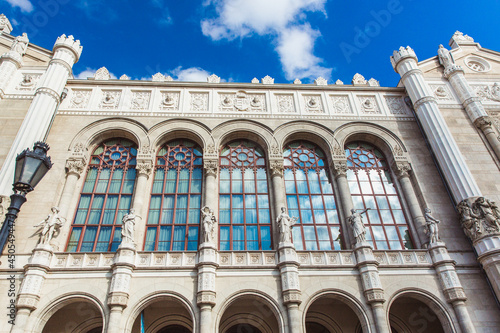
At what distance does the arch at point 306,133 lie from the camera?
18812mm

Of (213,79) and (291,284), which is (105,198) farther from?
(291,284)

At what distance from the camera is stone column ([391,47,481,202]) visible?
1636cm

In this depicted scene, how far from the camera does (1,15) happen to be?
22500mm

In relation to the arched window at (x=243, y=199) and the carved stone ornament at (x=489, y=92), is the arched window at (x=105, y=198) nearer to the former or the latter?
the arched window at (x=243, y=199)

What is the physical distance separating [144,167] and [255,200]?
5.50 metres

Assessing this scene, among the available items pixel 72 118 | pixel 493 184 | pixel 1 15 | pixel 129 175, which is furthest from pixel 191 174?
pixel 1 15

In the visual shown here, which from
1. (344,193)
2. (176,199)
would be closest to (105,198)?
(176,199)

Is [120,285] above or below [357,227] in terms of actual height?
below

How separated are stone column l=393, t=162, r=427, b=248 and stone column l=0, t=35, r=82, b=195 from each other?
17068 millimetres

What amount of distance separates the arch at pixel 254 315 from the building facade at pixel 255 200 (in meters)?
0.06

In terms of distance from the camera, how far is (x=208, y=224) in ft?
48.9

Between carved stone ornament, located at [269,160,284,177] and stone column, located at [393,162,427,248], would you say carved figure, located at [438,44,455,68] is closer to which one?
stone column, located at [393,162,427,248]

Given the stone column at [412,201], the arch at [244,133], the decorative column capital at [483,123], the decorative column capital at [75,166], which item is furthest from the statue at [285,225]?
the decorative column capital at [483,123]

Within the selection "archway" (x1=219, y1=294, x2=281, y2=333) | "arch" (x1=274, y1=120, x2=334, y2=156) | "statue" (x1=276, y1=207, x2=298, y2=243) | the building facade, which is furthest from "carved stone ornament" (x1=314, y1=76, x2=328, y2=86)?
"archway" (x1=219, y1=294, x2=281, y2=333)
